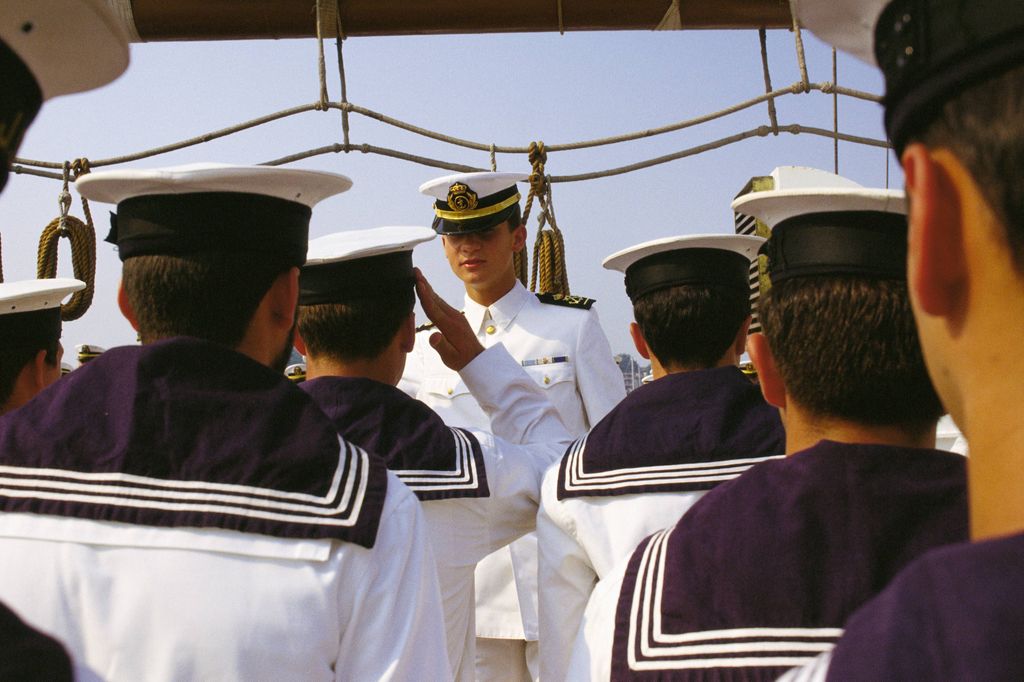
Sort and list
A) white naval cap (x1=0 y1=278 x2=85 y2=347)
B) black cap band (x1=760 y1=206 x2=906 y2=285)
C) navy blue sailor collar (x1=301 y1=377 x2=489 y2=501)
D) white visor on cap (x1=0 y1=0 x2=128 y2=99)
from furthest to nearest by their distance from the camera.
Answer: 1. white naval cap (x1=0 y1=278 x2=85 y2=347)
2. navy blue sailor collar (x1=301 y1=377 x2=489 y2=501)
3. black cap band (x1=760 y1=206 x2=906 y2=285)
4. white visor on cap (x1=0 y1=0 x2=128 y2=99)

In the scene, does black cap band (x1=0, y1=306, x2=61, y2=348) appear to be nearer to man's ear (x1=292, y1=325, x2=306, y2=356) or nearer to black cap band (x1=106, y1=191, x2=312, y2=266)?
man's ear (x1=292, y1=325, x2=306, y2=356)

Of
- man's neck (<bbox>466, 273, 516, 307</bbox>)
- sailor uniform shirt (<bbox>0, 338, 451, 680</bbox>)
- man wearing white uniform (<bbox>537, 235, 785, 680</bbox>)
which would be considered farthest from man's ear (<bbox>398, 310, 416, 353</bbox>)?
man's neck (<bbox>466, 273, 516, 307</bbox>)

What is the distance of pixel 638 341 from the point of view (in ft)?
8.93

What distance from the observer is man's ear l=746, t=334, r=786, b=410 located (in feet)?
5.37

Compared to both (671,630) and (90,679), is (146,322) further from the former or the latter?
(671,630)

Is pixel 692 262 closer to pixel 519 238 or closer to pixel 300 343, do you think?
pixel 300 343

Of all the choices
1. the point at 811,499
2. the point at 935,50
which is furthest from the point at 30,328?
the point at 935,50

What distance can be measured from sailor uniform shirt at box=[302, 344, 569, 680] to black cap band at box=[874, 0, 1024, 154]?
1644 mm

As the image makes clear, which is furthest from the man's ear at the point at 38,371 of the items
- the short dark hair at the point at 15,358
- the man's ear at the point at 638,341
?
the man's ear at the point at 638,341

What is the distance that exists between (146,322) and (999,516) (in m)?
1.35

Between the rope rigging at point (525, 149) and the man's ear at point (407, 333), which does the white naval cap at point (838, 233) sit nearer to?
the man's ear at point (407, 333)

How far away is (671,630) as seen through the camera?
141cm

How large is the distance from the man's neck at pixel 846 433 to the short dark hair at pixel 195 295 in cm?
92

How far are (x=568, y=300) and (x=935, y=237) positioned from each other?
3.97m
